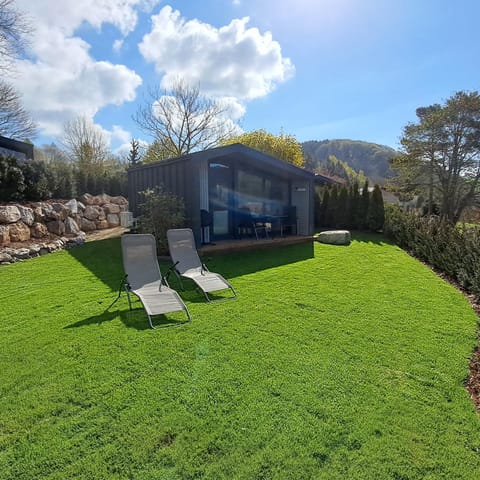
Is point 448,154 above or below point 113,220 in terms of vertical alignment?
above

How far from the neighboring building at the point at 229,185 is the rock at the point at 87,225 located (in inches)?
72.1

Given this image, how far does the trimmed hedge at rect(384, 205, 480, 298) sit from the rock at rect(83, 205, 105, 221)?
1237cm

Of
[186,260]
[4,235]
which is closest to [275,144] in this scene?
[4,235]

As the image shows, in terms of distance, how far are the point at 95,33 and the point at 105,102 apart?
26.7ft

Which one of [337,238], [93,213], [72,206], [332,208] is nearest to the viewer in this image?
[72,206]

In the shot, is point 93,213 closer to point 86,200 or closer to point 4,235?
point 86,200

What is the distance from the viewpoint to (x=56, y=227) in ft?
34.4

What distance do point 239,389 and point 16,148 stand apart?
56.7ft

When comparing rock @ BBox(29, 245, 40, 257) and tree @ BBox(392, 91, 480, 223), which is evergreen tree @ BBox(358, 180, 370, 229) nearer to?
tree @ BBox(392, 91, 480, 223)

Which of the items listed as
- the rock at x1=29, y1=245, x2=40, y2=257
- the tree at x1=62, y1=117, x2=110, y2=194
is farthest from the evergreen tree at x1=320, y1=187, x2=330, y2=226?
the tree at x1=62, y1=117, x2=110, y2=194

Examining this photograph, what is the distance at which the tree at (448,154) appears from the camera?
57.2 ft

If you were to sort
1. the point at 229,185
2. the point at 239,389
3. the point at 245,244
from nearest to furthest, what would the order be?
the point at 239,389
the point at 245,244
the point at 229,185

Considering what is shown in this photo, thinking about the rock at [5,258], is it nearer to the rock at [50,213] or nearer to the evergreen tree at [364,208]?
the rock at [50,213]

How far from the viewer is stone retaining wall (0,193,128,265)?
870cm
